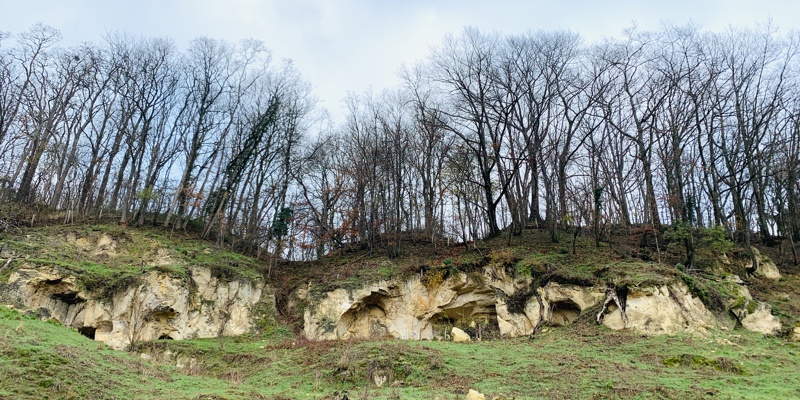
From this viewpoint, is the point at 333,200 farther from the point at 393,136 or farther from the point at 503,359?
the point at 503,359

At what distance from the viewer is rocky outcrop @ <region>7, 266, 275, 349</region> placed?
590 inches

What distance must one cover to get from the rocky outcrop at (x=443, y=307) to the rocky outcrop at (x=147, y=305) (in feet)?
9.35

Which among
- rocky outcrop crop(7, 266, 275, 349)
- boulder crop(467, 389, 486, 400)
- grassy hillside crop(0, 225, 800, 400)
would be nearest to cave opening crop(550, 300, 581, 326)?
grassy hillside crop(0, 225, 800, 400)

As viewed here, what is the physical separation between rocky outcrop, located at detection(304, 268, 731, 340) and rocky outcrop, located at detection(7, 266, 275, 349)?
9.35 ft

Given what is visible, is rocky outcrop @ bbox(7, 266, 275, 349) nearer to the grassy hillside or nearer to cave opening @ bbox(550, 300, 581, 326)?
the grassy hillside

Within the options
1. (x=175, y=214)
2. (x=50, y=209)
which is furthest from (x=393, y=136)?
(x=50, y=209)

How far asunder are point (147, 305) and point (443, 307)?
11539 millimetres

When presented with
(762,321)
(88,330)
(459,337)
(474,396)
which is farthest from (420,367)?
(88,330)

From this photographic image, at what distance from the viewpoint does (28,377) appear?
23.8 ft

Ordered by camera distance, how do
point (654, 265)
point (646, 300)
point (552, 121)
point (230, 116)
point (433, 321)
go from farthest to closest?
point (230, 116) < point (552, 121) < point (433, 321) < point (654, 265) < point (646, 300)

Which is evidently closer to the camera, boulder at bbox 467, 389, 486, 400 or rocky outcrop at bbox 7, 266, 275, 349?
boulder at bbox 467, 389, 486, 400

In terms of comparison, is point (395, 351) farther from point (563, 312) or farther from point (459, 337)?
point (563, 312)

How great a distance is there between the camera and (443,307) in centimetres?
1919

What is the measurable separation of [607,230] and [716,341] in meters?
8.87
